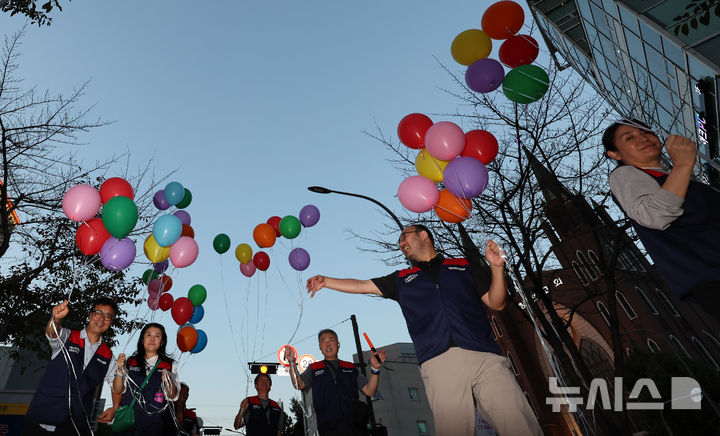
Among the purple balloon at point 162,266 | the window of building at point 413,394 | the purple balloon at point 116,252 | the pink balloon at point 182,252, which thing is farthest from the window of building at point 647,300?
the purple balloon at point 116,252

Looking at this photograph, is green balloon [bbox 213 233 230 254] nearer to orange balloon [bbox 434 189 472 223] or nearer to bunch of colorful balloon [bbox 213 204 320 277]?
bunch of colorful balloon [bbox 213 204 320 277]

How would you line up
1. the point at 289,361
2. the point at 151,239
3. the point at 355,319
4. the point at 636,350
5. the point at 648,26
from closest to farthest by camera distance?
the point at 289,361
the point at 151,239
the point at 648,26
the point at 355,319
the point at 636,350

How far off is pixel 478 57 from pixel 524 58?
650mm

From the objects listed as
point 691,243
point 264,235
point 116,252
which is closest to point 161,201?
point 264,235

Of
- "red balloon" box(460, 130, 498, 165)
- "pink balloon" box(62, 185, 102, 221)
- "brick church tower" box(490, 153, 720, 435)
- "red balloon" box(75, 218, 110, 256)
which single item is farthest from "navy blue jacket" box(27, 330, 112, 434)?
"brick church tower" box(490, 153, 720, 435)

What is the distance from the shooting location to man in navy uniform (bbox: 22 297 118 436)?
337 centimetres

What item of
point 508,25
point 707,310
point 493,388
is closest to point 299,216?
point 508,25

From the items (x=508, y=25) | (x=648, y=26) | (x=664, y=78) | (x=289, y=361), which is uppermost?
(x=648, y=26)

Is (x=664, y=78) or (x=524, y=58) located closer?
(x=524, y=58)

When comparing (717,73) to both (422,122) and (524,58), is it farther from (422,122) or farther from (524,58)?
(422,122)

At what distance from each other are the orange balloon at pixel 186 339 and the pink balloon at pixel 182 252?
1.80m

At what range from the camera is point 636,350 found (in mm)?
18953

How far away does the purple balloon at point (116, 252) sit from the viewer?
5348 millimetres

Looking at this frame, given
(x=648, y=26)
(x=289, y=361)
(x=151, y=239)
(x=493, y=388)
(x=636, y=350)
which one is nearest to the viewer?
(x=493, y=388)
